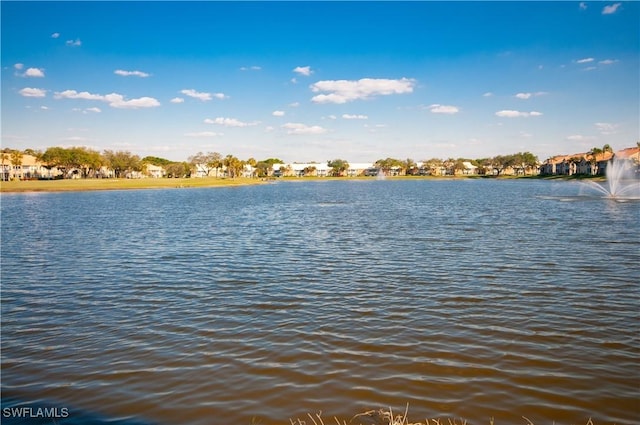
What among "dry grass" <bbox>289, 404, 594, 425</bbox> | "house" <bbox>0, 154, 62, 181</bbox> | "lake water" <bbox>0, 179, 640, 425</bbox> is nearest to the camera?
"dry grass" <bbox>289, 404, 594, 425</bbox>

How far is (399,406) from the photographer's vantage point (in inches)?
347

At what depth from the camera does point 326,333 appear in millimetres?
12766

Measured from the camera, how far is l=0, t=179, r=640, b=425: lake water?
357 inches

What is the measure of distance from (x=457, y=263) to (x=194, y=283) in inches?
511

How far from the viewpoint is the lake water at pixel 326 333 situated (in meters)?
9.06

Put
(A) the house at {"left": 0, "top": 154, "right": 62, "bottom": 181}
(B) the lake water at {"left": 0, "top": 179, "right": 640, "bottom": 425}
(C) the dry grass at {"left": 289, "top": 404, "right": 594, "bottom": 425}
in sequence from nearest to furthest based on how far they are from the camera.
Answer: (C) the dry grass at {"left": 289, "top": 404, "right": 594, "bottom": 425}
(B) the lake water at {"left": 0, "top": 179, "right": 640, "bottom": 425}
(A) the house at {"left": 0, "top": 154, "right": 62, "bottom": 181}

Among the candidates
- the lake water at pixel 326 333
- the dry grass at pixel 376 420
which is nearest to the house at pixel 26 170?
the lake water at pixel 326 333

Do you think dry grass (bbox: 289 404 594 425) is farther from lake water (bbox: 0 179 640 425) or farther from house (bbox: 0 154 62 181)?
house (bbox: 0 154 62 181)

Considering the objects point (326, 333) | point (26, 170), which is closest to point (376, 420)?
point (326, 333)

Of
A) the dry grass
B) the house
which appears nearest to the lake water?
the dry grass

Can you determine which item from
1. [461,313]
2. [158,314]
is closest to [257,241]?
[158,314]

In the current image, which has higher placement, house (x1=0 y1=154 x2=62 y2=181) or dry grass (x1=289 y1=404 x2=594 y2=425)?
house (x1=0 y1=154 x2=62 y2=181)

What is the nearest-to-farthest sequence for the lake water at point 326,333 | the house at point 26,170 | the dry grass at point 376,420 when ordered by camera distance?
the dry grass at point 376,420, the lake water at point 326,333, the house at point 26,170

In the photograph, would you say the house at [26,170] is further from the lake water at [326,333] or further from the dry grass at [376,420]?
the dry grass at [376,420]
